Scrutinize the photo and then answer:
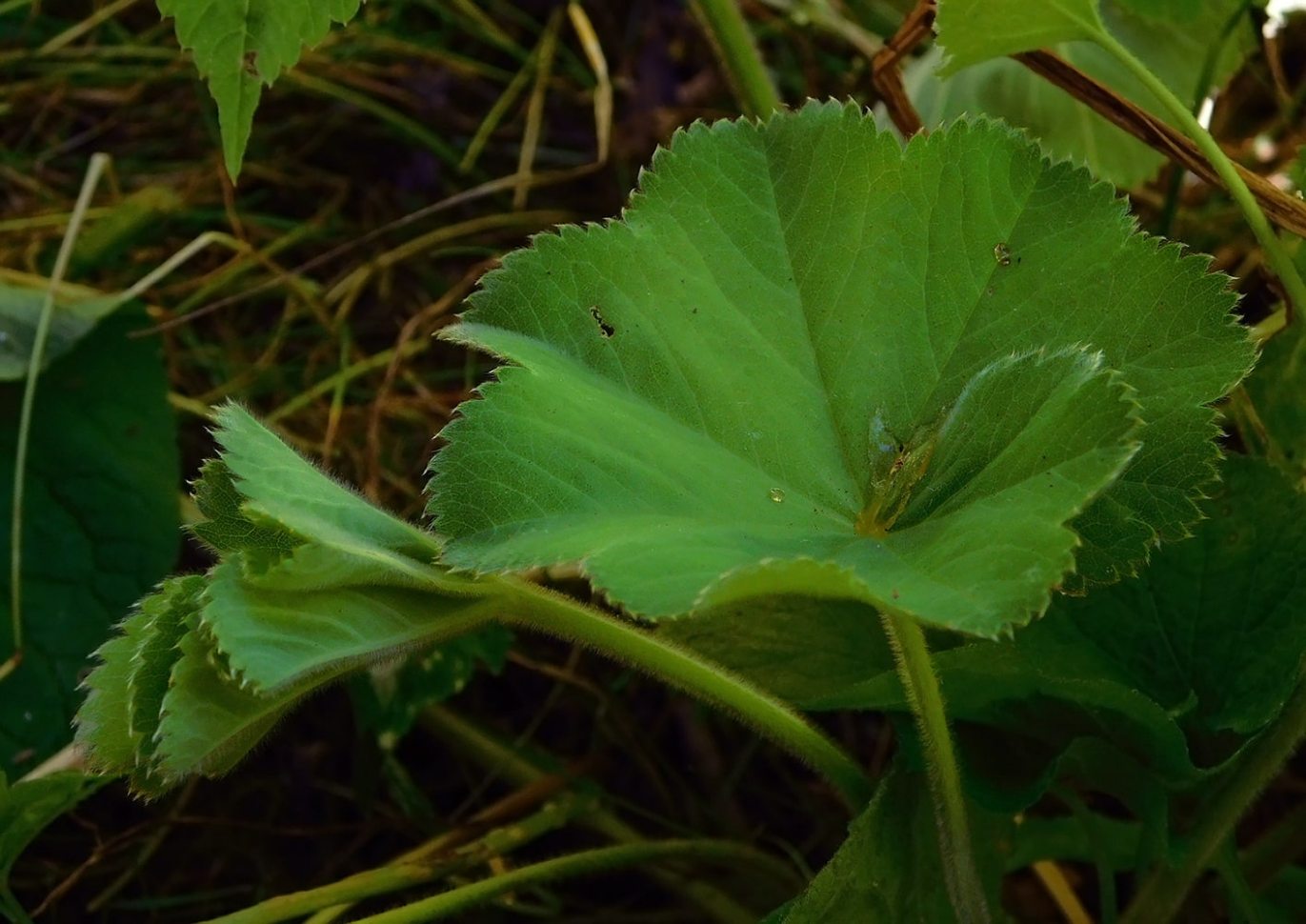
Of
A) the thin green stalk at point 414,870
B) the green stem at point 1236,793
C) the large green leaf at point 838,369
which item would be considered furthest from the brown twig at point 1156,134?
the thin green stalk at point 414,870

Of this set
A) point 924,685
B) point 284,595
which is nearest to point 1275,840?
point 924,685

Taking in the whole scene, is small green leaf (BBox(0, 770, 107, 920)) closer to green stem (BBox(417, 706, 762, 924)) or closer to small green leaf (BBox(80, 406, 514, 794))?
small green leaf (BBox(80, 406, 514, 794))

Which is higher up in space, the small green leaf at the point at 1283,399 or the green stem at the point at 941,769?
the small green leaf at the point at 1283,399

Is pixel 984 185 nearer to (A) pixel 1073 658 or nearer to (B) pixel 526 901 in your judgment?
(A) pixel 1073 658

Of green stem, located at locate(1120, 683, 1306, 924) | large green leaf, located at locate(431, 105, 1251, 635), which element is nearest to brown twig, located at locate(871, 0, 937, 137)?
large green leaf, located at locate(431, 105, 1251, 635)

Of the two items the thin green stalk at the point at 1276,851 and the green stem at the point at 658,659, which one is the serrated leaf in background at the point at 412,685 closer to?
the green stem at the point at 658,659

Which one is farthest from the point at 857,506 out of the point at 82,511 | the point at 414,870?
the point at 82,511
